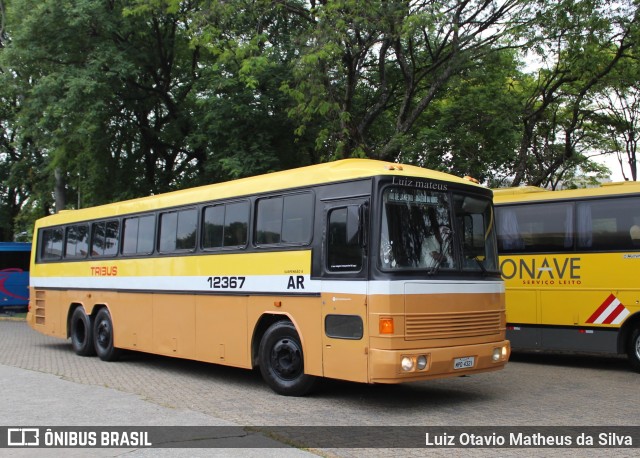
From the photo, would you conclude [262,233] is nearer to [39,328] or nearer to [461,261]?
[461,261]

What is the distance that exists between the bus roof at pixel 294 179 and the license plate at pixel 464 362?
2.35 m

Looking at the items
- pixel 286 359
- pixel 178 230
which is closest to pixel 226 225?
pixel 178 230

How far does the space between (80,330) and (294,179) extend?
8.06m

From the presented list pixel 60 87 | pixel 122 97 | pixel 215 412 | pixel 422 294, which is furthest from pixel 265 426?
pixel 122 97

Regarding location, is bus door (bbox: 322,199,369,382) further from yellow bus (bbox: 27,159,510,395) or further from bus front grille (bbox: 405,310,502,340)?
bus front grille (bbox: 405,310,502,340)

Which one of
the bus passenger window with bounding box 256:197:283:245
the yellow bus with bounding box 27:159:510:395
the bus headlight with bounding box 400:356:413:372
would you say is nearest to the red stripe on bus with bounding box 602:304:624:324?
the yellow bus with bounding box 27:159:510:395

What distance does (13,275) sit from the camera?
92.1 feet

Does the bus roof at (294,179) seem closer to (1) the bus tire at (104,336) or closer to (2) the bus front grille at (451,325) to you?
(2) the bus front grille at (451,325)

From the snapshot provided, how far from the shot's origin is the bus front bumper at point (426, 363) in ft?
26.6

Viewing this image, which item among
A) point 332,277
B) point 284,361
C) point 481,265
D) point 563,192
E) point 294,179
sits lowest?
point 284,361

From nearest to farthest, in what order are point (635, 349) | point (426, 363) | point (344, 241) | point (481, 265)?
point (426, 363) → point (344, 241) → point (481, 265) → point (635, 349)

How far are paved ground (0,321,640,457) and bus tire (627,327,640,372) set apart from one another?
236 mm

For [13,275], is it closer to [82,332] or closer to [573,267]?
[82,332]

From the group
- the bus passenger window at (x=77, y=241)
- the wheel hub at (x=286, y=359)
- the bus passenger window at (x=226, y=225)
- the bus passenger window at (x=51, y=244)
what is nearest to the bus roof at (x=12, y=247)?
the bus passenger window at (x=51, y=244)
